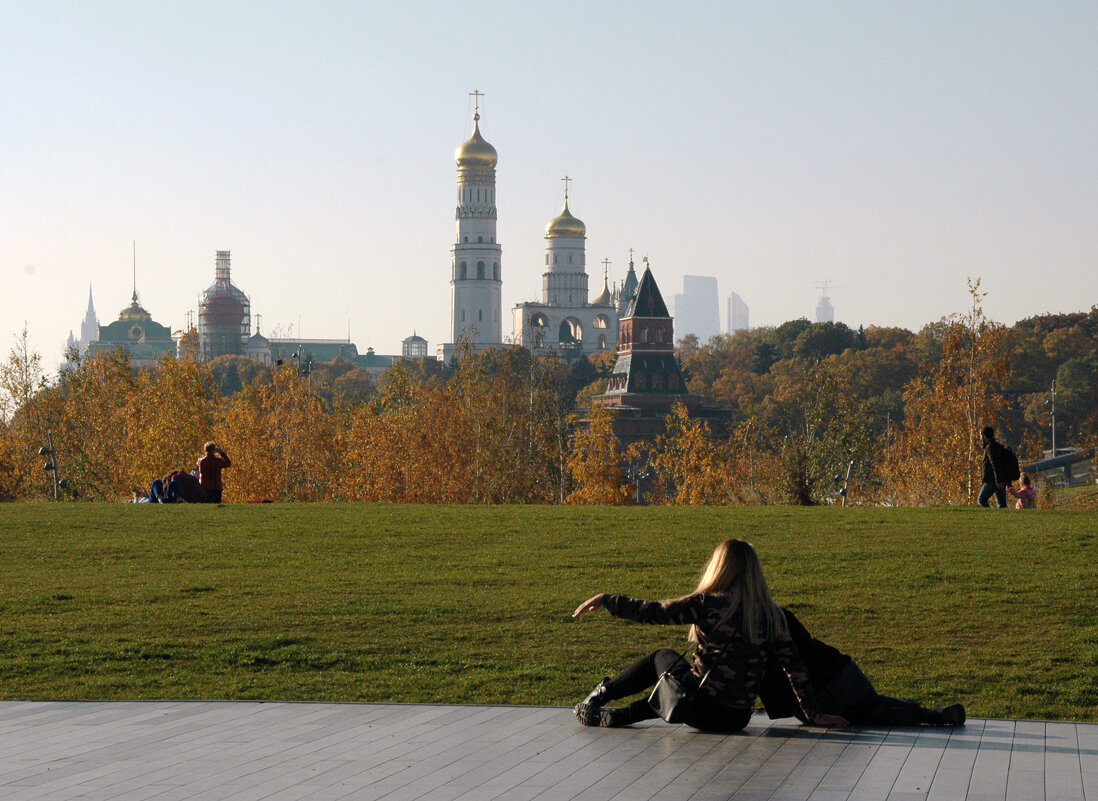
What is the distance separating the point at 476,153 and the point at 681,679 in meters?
183

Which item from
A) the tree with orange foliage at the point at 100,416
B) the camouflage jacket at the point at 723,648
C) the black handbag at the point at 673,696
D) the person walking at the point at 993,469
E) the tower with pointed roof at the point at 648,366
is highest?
the tower with pointed roof at the point at 648,366

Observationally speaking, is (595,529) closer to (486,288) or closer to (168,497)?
(168,497)

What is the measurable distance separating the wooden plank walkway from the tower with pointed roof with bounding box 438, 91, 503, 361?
182m

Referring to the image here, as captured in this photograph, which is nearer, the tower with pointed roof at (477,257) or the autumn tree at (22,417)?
the autumn tree at (22,417)

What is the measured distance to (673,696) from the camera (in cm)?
901

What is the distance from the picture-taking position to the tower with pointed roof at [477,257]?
19325 centimetres

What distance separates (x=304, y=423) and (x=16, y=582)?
130 ft

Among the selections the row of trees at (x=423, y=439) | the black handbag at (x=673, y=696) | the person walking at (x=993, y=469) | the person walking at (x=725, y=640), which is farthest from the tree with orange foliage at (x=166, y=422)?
the person walking at (x=725, y=640)

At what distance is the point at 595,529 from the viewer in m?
20.7

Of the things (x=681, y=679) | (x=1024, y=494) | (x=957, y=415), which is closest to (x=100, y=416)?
(x=957, y=415)

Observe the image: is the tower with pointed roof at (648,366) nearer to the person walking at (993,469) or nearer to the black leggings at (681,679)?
the person walking at (993,469)

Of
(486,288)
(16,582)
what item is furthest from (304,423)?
(486,288)

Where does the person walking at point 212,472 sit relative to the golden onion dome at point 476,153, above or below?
below

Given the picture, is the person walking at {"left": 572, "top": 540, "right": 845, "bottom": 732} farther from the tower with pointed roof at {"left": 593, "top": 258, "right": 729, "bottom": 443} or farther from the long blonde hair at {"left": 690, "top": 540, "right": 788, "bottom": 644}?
the tower with pointed roof at {"left": 593, "top": 258, "right": 729, "bottom": 443}
